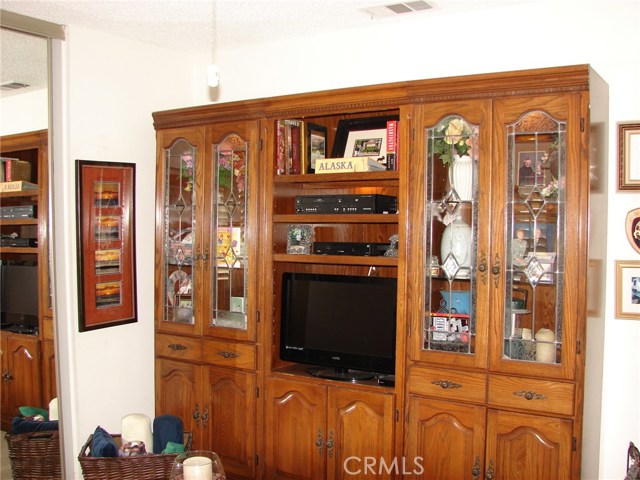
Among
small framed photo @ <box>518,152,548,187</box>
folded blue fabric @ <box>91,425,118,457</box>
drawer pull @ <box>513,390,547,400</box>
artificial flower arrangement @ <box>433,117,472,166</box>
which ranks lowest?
folded blue fabric @ <box>91,425,118,457</box>

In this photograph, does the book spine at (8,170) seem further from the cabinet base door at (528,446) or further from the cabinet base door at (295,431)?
the cabinet base door at (528,446)

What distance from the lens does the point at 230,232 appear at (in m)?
3.68

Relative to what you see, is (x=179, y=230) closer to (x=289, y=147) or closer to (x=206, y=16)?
(x=289, y=147)

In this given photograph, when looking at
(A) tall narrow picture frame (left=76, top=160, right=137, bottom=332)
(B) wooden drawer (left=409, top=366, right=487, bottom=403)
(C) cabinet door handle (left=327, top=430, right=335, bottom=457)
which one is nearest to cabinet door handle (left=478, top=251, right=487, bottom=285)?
(B) wooden drawer (left=409, top=366, right=487, bottom=403)

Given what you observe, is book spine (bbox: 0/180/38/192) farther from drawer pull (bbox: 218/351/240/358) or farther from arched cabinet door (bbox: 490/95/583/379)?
arched cabinet door (bbox: 490/95/583/379)

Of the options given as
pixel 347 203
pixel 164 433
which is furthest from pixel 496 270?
pixel 164 433

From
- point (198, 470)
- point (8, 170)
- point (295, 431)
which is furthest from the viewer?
point (295, 431)

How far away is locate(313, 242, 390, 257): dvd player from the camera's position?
3314 millimetres

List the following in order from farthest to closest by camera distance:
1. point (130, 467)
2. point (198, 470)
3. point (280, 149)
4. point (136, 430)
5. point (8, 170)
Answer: point (280, 149)
point (8, 170)
point (136, 430)
point (130, 467)
point (198, 470)

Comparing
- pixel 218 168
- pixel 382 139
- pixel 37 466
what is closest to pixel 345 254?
pixel 382 139

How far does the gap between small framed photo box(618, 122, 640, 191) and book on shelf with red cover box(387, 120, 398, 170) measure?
1.05m

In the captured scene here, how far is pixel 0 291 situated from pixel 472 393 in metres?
2.32

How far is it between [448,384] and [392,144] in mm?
1221

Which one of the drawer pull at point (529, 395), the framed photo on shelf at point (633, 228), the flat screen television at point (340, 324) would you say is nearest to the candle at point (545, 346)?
the drawer pull at point (529, 395)
